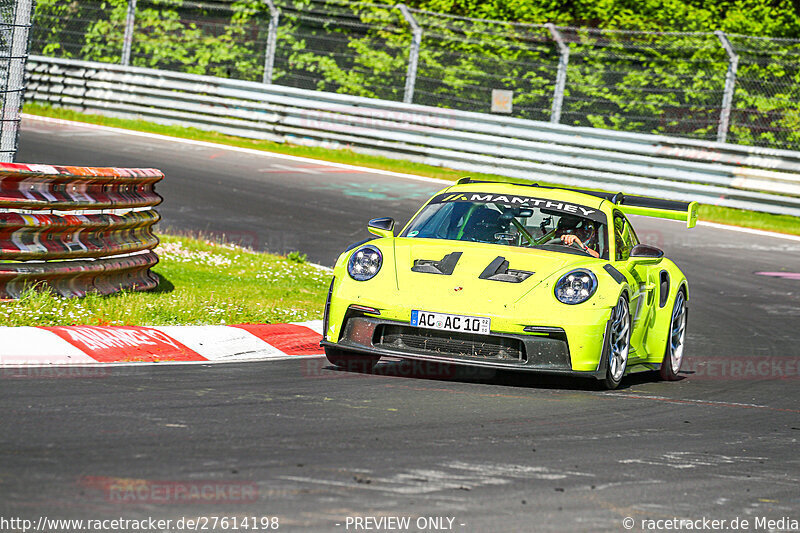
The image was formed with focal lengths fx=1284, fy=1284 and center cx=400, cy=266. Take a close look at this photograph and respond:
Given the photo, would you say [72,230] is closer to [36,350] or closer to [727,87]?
[36,350]

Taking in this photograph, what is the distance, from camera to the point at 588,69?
21.4 m

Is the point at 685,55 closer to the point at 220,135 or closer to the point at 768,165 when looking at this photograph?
the point at 768,165

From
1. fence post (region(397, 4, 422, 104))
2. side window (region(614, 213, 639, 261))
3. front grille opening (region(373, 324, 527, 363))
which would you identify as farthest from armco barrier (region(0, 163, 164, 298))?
fence post (region(397, 4, 422, 104))

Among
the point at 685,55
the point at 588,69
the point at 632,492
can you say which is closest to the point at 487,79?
the point at 588,69

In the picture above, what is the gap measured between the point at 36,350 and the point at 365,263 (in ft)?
6.80

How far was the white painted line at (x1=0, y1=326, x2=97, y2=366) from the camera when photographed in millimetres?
7457

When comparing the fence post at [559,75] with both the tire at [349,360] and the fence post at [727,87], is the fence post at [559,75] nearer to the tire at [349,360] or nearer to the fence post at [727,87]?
the fence post at [727,87]

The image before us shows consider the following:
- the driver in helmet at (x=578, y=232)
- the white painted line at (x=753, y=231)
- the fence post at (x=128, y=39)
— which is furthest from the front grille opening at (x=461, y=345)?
the fence post at (x=128, y=39)

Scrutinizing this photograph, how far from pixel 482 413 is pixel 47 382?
2270mm

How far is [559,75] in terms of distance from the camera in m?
21.1

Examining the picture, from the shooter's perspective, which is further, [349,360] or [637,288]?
[637,288]

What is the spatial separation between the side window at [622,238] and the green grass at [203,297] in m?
2.49

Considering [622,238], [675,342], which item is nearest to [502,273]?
[622,238]

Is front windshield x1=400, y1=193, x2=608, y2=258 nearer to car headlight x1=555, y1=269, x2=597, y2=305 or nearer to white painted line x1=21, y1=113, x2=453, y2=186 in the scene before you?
car headlight x1=555, y1=269, x2=597, y2=305
